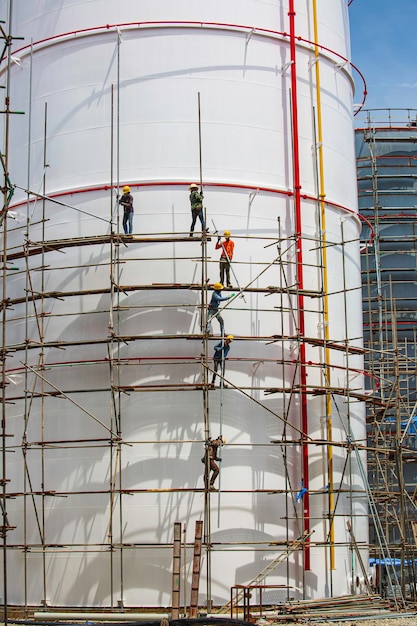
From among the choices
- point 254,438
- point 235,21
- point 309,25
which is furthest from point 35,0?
point 254,438

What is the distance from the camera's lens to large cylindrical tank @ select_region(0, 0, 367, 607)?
2078 centimetres

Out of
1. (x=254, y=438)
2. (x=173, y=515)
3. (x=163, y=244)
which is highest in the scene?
(x=163, y=244)

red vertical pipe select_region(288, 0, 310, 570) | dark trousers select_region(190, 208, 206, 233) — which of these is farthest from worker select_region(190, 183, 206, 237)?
red vertical pipe select_region(288, 0, 310, 570)

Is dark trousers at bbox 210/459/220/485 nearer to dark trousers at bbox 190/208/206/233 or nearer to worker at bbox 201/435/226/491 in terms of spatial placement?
worker at bbox 201/435/226/491

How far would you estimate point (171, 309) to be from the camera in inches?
848

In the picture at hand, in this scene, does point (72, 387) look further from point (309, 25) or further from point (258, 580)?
point (309, 25)

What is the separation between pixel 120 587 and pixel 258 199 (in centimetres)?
848

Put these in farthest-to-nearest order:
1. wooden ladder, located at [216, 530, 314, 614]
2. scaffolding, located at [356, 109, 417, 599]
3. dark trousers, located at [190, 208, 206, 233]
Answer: scaffolding, located at [356, 109, 417, 599] → dark trousers, located at [190, 208, 206, 233] → wooden ladder, located at [216, 530, 314, 614]

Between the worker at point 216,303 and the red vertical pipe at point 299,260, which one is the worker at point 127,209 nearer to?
the worker at point 216,303

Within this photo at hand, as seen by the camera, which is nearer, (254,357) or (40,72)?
(254,357)

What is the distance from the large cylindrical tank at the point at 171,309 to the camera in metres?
20.8

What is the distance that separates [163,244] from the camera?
2189 cm

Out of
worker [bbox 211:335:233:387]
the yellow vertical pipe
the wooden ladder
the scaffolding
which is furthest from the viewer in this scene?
the scaffolding

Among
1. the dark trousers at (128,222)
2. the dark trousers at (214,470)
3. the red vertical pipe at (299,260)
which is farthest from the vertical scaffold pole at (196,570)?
the dark trousers at (128,222)
